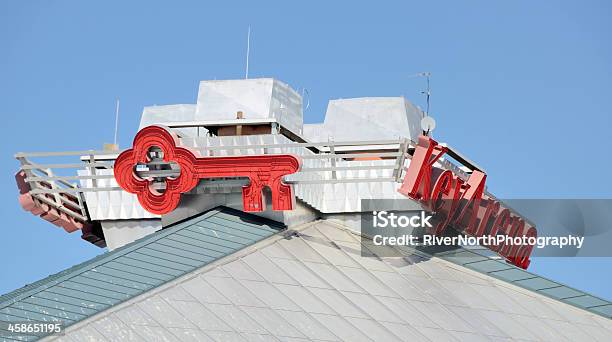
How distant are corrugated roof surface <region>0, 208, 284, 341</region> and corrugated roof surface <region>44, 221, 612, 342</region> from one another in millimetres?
688

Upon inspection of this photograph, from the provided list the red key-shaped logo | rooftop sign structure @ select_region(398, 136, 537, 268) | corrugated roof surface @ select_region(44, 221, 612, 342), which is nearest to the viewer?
corrugated roof surface @ select_region(44, 221, 612, 342)

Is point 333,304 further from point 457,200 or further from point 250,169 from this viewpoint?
point 457,200

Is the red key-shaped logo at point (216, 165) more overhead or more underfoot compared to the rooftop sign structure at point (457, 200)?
more overhead

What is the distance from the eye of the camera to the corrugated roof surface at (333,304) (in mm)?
60344

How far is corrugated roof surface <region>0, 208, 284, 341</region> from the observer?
197 feet

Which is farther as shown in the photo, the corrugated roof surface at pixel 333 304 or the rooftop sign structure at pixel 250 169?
the rooftop sign structure at pixel 250 169

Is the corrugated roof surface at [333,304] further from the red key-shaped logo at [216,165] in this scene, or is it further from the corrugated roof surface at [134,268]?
the red key-shaped logo at [216,165]

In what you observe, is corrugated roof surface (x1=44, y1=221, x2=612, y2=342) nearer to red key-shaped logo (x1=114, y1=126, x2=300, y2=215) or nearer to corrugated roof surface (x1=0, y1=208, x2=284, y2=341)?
corrugated roof surface (x1=0, y1=208, x2=284, y2=341)

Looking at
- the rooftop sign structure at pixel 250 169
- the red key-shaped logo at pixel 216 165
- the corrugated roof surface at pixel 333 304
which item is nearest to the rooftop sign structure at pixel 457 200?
the rooftop sign structure at pixel 250 169

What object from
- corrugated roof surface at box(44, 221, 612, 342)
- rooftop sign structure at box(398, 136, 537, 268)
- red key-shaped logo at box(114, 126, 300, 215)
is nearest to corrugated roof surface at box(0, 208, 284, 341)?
corrugated roof surface at box(44, 221, 612, 342)

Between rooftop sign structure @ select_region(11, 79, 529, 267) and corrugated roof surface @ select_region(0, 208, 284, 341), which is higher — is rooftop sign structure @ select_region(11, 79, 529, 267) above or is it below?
above

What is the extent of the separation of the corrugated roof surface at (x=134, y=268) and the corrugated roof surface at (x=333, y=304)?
0.69 metres

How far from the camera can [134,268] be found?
211 ft

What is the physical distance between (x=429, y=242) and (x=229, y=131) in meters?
11.4
